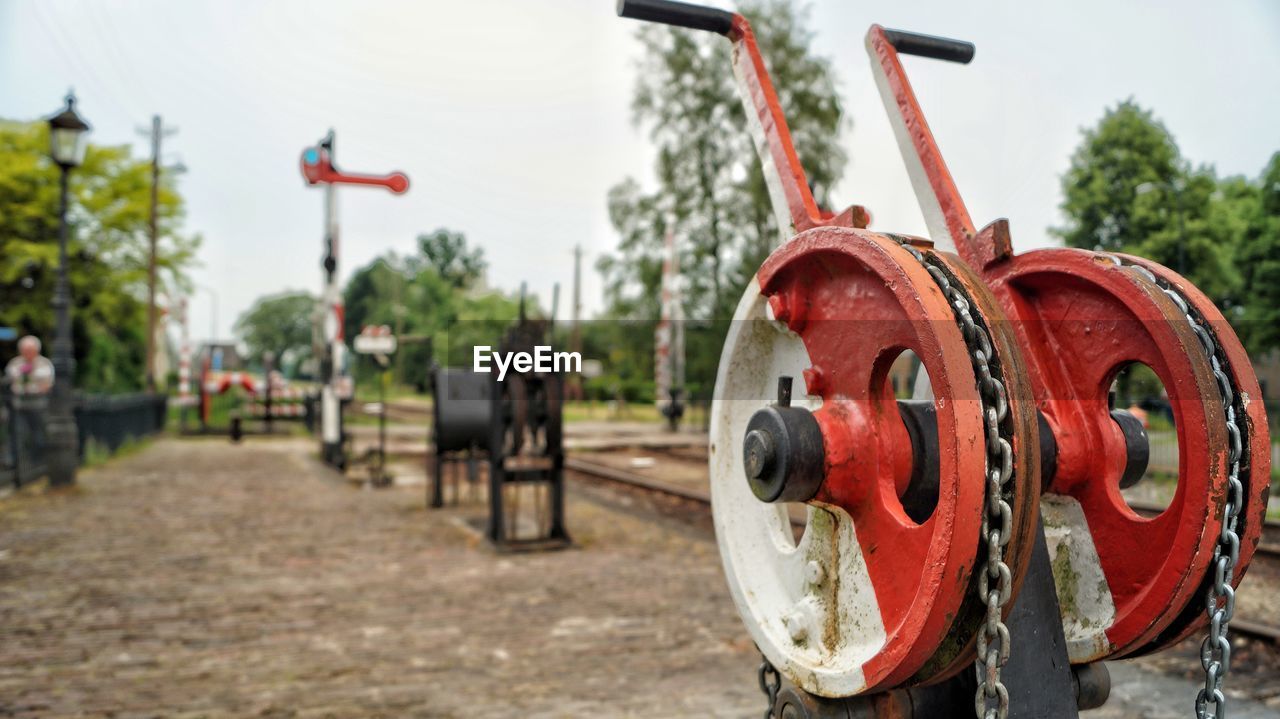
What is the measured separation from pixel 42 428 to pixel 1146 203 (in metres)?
14.0

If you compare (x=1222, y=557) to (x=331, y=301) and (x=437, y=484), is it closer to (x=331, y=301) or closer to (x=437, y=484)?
(x=437, y=484)

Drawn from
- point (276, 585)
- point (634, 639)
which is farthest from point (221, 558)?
point (634, 639)

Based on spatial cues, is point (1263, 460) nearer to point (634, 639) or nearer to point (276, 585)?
point (634, 639)

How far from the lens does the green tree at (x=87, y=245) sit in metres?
26.6

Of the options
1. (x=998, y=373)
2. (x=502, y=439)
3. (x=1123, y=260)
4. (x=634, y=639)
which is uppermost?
(x=1123, y=260)

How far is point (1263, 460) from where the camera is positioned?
1780mm

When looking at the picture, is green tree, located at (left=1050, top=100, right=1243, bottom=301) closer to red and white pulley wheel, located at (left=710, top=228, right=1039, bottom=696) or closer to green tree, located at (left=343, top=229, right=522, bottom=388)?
green tree, located at (left=343, top=229, right=522, bottom=388)

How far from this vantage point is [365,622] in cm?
528

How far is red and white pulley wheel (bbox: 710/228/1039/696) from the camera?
161 cm

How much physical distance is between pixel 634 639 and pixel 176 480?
32.1 feet

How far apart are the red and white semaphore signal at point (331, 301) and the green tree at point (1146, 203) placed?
1041cm

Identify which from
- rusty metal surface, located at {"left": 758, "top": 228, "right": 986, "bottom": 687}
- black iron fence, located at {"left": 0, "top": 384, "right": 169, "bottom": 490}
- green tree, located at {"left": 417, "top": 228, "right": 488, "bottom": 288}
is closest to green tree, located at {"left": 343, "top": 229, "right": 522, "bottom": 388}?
green tree, located at {"left": 417, "top": 228, "right": 488, "bottom": 288}

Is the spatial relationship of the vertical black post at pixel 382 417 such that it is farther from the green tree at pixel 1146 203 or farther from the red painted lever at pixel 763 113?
the red painted lever at pixel 763 113

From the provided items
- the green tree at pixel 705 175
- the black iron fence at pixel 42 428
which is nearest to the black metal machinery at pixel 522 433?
the black iron fence at pixel 42 428
